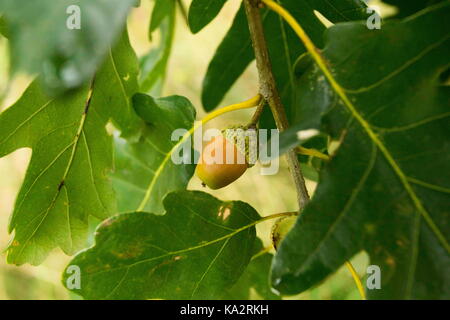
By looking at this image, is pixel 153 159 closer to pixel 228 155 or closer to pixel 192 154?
pixel 192 154

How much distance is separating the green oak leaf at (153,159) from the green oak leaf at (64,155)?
0.06m

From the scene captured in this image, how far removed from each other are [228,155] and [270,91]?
110 millimetres

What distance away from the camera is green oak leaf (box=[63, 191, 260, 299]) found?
79cm

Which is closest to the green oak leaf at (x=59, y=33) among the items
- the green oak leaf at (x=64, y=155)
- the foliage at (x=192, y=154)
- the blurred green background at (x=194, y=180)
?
the foliage at (x=192, y=154)

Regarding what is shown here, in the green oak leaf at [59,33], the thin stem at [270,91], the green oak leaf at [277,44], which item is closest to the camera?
the green oak leaf at [59,33]

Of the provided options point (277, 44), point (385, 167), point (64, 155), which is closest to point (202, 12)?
point (277, 44)

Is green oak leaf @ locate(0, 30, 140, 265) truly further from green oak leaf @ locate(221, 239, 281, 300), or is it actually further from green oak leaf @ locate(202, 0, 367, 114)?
green oak leaf @ locate(221, 239, 281, 300)

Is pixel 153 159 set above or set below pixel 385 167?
above

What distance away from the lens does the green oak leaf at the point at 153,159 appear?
94 cm

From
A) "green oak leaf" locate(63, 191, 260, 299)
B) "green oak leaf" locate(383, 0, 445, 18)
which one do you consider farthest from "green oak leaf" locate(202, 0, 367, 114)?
"green oak leaf" locate(63, 191, 260, 299)

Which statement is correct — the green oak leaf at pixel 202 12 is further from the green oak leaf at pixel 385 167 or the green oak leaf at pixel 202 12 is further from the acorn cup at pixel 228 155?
the green oak leaf at pixel 385 167

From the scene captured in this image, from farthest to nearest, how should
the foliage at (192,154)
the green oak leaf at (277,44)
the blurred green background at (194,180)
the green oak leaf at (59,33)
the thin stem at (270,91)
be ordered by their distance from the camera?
the blurred green background at (194,180) < the green oak leaf at (277,44) < the thin stem at (270,91) < the foliage at (192,154) < the green oak leaf at (59,33)

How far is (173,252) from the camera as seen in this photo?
0.82 meters

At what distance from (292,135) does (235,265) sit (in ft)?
0.99
